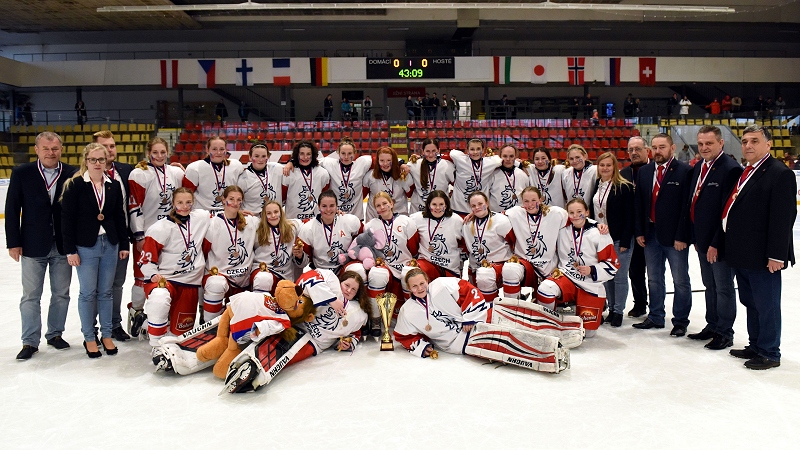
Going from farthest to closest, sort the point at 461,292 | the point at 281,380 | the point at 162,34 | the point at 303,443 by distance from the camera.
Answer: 1. the point at 162,34
2. the point at 461,292
3. the point at 281,380
4. the point at 303,443

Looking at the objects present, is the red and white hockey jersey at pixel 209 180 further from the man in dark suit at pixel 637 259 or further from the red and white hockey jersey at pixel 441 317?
the man in dark suit at pixel 637 259

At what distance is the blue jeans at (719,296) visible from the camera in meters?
4.35

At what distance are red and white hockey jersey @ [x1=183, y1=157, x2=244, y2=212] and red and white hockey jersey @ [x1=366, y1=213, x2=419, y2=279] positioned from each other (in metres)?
1.51

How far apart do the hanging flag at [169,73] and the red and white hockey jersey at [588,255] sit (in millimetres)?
18185

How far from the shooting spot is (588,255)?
193 inches

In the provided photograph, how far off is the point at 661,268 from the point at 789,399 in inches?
65.0

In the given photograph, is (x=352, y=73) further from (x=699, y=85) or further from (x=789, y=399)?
(x=789, y=399)

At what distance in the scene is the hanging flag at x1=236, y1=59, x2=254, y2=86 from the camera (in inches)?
777

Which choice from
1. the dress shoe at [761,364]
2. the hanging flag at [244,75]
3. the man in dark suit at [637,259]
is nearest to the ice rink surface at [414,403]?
the dress shoe at [761,364]

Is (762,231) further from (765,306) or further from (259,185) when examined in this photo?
(259,185)

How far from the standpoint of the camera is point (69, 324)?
17.1ft

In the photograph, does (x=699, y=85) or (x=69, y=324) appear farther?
(x=699, y=85)

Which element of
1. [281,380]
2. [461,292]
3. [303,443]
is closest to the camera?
[303,443]

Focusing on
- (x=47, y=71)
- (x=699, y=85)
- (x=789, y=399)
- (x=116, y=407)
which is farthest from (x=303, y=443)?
(x=699, y=85)
